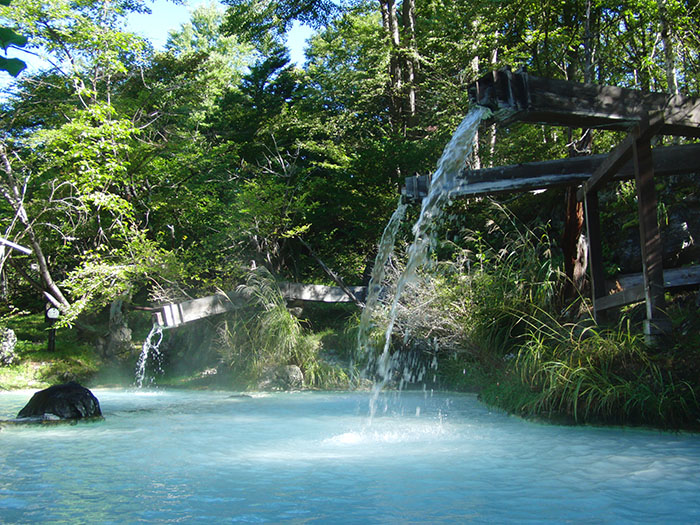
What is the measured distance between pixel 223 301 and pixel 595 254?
21.3 ft

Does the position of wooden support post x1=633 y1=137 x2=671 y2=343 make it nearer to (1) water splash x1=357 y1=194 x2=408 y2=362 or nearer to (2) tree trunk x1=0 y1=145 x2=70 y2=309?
(1) water splash x1=357 y1=194 x2=408 y2=362

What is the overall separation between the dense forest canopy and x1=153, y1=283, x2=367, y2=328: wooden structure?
1231mm

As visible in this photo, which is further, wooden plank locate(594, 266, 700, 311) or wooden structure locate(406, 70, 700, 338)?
wooden plank locate(594, 266, 700, 311)

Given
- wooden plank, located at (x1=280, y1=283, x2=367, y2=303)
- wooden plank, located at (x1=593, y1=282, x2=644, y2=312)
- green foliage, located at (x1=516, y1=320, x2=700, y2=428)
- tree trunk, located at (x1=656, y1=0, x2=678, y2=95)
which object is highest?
tree trunk, located at (x1=656, y1=0, x2=678, y2=95)

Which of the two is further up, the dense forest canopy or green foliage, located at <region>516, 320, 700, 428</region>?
the dense forest canopy

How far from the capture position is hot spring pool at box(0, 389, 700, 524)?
3037 mm

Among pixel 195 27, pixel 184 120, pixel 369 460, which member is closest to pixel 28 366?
pixel 184 120

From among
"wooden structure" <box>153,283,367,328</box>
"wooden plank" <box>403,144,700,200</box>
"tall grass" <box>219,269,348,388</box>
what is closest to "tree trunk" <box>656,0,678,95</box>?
"wooden plank" <box>403,144,700,200</box>

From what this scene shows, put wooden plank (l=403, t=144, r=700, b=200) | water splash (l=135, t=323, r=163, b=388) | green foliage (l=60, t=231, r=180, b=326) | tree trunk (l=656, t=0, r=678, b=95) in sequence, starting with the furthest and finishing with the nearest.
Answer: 1. water splash (l=135, t=323, r=163, b=388)
2. green foliage (l=60, t=231, r=180, b=326)
3. tree trunk (l=656, t=0, r=678, b=95)
4. wooden plank (l=403, t=144, r=700, b=200)

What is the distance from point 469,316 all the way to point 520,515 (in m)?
5.14

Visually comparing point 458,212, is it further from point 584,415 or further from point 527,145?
point 584,415

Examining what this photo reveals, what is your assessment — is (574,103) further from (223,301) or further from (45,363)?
(45,363)

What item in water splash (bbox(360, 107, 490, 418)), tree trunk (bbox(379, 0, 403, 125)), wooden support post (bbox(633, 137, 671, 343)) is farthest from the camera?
tree trunk (bbox(379, 0, 403, 125))

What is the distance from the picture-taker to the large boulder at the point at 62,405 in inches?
251
